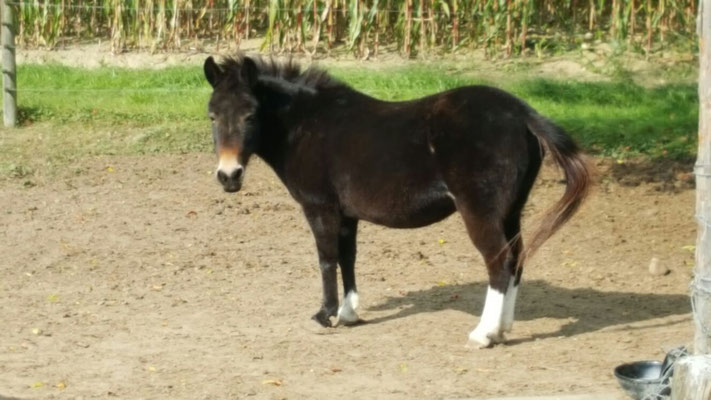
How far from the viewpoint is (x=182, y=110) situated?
564 inches

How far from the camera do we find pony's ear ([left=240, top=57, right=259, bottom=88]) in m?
7.82

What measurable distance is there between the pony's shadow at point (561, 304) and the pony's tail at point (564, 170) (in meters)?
0.97

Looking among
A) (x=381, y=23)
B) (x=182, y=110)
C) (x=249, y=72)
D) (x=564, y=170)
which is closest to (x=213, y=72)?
(x=249, y=72)

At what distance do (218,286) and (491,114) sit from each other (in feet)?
9.64

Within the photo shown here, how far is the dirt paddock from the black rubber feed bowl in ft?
0.70

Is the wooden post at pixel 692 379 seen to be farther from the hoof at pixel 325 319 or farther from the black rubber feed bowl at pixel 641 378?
the hoof at pixel 325 319

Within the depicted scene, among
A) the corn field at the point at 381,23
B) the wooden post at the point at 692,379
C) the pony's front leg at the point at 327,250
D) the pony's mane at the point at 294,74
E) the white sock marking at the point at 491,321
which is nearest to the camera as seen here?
the wooden post at the point at 692,379

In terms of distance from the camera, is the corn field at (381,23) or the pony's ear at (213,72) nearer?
the pony's ear at (213,72)

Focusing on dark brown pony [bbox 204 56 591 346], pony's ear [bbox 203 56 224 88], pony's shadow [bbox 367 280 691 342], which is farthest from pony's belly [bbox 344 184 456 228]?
pony's ear [bbox 203 56 224 88]

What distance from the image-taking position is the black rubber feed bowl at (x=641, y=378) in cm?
588

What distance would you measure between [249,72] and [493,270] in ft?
6.85

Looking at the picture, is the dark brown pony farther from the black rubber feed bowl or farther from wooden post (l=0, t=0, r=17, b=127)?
wooden post (l=0, t=0, r=17, b=127)

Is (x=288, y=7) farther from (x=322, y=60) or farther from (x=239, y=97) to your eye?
(x=239, y=97)

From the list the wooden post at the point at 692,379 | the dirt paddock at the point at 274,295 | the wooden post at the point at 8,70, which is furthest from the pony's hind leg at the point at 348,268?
the wooden post at the point at 8,70
